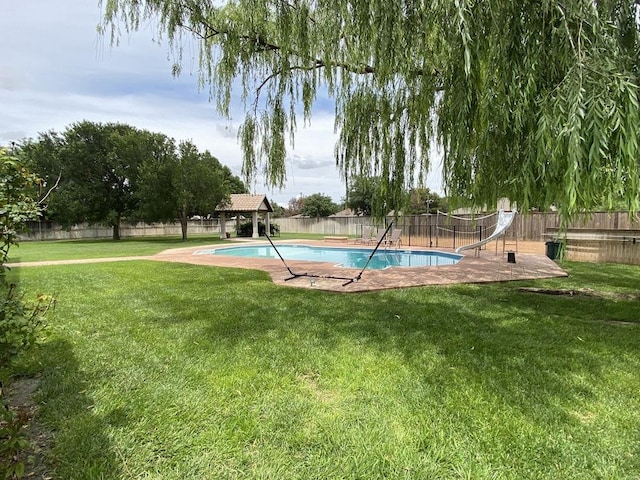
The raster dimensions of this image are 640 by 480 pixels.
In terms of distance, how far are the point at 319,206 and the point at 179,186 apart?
2455 centimetres

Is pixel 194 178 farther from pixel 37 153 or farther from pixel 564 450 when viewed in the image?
pixel 564 450

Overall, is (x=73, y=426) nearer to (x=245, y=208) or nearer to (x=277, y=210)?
(x=245, y=208)

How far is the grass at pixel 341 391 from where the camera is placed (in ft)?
6.26

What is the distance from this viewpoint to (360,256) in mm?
14977

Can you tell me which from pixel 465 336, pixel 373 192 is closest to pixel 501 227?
pixel 373 192

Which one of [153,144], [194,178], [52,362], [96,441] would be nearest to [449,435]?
[96,441]

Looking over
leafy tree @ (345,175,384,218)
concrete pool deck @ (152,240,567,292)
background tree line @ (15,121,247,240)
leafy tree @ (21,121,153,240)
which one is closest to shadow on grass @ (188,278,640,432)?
concrete pool deck @ (152,240,567,292)

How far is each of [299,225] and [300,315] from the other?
99.8ft

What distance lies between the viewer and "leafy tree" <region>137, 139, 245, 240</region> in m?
21.9

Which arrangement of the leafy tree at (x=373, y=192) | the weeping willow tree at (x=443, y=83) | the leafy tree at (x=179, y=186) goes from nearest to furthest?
the weeping willow tree at (x=443, y=83) < the leafy tree at (x=373, y=192) < the leafy tree at (x=179, y=186)

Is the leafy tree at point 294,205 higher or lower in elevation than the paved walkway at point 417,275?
higher

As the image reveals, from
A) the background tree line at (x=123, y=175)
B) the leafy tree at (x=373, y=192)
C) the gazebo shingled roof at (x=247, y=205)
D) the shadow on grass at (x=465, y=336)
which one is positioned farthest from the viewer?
the gazebo shingled roof at (x=247, y=205)

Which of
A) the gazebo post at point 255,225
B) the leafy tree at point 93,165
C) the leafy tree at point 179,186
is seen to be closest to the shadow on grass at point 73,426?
the leafy tree at point 179,186

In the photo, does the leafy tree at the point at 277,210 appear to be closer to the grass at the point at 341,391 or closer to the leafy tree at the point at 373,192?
the leafy tree at the point at 373,192
